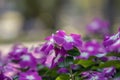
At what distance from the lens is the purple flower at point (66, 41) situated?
192cm

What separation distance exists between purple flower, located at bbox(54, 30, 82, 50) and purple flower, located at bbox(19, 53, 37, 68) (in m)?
0.39

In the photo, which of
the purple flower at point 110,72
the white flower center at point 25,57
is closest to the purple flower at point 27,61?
the white flower center at point 25,57

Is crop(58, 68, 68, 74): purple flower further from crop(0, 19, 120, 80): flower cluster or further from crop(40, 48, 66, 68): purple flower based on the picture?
crop(40, 48, 66, 68): purple flower

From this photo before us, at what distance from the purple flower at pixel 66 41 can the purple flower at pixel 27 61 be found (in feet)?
1.27

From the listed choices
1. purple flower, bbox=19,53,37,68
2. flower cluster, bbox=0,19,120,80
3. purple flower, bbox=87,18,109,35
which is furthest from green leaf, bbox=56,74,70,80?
purple flower, bbox=87,18,109,35

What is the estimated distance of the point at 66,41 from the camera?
1926 millimetres

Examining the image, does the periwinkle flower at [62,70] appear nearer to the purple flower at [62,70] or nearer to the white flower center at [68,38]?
the purple flower at [62,70]

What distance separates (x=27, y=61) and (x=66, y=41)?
0.45 metres

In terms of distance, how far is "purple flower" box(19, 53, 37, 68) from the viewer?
2.34 metres

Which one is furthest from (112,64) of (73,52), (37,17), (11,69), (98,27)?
(37,17)

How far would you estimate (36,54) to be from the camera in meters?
2.78

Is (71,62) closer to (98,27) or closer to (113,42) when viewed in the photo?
(113,42)

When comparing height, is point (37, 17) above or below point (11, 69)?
above

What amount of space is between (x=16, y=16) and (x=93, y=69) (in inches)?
914
